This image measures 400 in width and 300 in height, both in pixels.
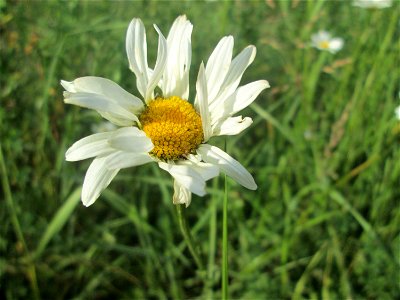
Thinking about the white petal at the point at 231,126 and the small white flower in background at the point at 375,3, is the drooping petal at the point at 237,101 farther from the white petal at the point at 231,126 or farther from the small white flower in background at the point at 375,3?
the small white flower in background at the point at 375,3

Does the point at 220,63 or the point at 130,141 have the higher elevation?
the point at 220,63

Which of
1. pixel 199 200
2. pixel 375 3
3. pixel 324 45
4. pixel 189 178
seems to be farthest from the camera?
pixel 324 45

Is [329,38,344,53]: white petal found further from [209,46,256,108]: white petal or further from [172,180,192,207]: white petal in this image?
[172,180,192,207]: white petal

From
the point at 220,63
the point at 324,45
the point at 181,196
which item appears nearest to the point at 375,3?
the point at 324,45

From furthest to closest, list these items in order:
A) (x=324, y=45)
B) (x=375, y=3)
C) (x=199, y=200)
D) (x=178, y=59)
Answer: (x=324, y=45) < (x=375, y=3) < (x=199, y=200) < (x=178, y=59)

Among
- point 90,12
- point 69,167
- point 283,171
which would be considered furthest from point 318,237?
point 90,12

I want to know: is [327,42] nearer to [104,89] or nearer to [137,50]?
[137,50]

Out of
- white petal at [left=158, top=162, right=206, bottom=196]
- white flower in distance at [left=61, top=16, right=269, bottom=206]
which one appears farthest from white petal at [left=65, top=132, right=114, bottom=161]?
white petal at [left=158, top=162, right=206, bottom=196]

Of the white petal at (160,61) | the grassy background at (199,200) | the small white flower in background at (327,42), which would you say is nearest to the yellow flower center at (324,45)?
the small white flower in background at (327,42)
